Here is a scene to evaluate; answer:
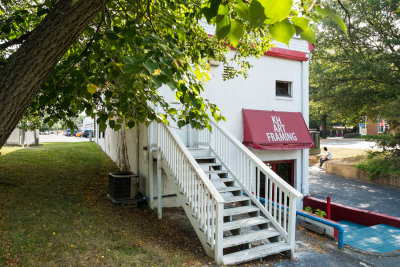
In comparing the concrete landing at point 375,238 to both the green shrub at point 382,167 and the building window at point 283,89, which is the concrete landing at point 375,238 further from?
the green shrub at point 382,167

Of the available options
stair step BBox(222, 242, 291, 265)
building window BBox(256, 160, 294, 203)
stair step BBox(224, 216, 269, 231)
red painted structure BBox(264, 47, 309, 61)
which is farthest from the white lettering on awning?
stair step BBox(222, 242, 291, 265)

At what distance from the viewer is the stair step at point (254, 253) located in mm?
4866

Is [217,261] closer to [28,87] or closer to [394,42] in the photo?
[28,87]

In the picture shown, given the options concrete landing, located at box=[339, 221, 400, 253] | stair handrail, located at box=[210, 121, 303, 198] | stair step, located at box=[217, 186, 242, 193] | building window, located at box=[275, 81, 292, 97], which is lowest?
concrete landing, located at box=[339, 221, 400, 253]

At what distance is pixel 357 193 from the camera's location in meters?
14.2

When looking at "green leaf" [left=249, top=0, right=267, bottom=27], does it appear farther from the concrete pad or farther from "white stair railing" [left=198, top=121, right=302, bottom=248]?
the concrete pad

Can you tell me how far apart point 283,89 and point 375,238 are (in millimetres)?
6031

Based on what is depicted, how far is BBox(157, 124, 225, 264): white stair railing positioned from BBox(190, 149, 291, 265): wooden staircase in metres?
0.30

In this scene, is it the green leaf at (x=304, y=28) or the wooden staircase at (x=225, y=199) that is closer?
the green leaf at (x=304, y=28)

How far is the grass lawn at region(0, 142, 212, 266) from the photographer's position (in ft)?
15.2

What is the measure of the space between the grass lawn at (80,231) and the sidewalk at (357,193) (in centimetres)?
890

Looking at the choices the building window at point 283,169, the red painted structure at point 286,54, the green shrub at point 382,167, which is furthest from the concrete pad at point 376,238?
the green shrub at point 382,167

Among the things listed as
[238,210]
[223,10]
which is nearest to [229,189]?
[238,210]

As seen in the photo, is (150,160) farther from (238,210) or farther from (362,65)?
(362,65)
